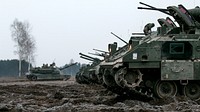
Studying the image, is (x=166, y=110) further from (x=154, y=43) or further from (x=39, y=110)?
(x=154, y=43)

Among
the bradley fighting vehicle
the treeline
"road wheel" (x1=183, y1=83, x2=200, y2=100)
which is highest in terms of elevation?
the treeline

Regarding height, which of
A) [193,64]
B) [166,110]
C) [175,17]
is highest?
[175,17]

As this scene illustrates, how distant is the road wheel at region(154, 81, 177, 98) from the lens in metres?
15.2

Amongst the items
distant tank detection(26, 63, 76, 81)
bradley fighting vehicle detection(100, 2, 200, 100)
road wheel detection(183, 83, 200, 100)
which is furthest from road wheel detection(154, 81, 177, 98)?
distant tank detection(26, 63, 76, 81)

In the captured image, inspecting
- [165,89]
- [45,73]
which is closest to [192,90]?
[165,89]

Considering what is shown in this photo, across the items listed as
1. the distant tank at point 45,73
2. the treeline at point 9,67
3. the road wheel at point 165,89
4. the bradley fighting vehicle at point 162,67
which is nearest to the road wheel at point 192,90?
the bradley fighting vehicle at point 162,67

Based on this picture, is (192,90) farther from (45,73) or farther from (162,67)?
(45,73)

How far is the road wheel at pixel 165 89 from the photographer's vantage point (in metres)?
15.2

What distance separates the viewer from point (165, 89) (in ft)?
50.3

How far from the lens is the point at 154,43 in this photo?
1509 centimetres

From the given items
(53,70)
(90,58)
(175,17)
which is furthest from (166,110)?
(53,70)

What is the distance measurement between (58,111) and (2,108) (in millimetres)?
1527

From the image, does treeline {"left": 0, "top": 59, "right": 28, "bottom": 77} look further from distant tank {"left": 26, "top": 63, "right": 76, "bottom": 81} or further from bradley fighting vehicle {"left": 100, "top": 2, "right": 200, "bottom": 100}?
bradley fighting vehicle {"left": 100, "top": 2, "right": 200, "bottom": 100}

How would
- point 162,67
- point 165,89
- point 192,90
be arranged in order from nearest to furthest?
point 162,67, point 165,89, point 192,90
